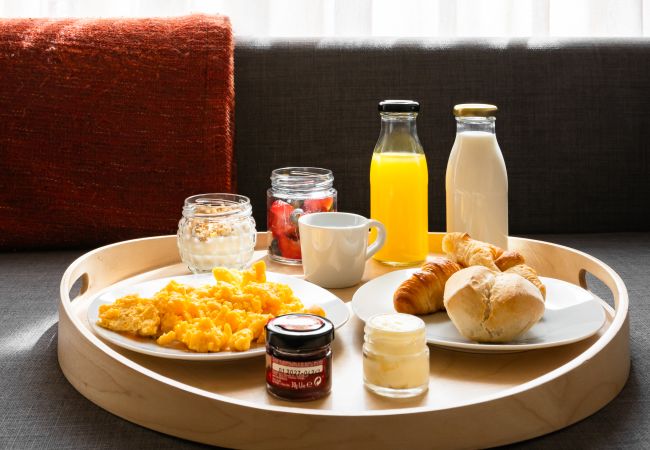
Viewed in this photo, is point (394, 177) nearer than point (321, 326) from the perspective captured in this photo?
No

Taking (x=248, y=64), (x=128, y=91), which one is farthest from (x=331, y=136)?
(x=128, y=91)

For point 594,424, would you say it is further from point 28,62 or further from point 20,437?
point 28,62

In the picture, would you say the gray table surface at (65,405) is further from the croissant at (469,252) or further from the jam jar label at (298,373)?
the croissant at (469,252)

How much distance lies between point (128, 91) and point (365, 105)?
21.8 inches

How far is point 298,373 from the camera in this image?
898mm

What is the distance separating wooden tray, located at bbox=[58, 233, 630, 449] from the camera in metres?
0.83

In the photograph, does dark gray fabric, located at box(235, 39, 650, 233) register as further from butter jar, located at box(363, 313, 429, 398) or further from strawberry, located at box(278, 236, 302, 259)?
butter jar, located at box(363, 313, 429, 398)

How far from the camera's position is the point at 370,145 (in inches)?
81.2

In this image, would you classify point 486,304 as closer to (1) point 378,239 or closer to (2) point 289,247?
(1) point 378,239

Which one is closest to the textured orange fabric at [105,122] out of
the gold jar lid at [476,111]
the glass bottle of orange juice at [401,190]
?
the glass bottle of orange juice at [401,190]

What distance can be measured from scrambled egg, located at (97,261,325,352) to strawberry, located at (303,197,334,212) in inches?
14.0

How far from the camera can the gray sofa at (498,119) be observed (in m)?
2.06

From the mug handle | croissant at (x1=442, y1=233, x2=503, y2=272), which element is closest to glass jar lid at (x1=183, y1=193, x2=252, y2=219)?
the mug handle

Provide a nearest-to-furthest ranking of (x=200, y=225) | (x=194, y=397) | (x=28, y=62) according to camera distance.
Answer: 1. (x=194, y=397)
2. (x=200, y=225)
3. (x=28, y=62)
